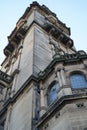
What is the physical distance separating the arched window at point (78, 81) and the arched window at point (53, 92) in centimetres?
124

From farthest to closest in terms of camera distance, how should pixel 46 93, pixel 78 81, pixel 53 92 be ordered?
pixel 46 93
pixel 53 92
pixel 78 81

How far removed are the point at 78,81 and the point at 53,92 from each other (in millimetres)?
2048

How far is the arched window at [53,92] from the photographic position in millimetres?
18647

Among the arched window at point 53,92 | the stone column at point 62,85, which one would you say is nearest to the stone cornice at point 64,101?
the stone column at point 62,85

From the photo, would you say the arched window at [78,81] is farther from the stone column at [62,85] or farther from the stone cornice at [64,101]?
the stone cornice at [64,101]

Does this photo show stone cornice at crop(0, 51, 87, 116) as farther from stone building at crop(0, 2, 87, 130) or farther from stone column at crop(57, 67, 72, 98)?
stone column at crop(57, 67, 72, 98)

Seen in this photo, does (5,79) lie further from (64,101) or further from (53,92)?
(64,101)

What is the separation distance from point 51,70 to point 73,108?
5936 mm

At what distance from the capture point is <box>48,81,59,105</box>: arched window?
18.6 meters

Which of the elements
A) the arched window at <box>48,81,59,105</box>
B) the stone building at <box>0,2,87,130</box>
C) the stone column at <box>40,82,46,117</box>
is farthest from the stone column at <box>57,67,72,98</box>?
the stone column at <box>40,82,46,117</box>

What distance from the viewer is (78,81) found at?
1862 cm

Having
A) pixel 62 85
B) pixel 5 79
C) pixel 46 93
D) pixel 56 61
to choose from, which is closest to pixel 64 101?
pixel 62 85

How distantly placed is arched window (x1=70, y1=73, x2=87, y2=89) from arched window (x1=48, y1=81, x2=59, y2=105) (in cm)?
124

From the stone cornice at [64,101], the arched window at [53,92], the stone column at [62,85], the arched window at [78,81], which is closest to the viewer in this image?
the stone cornice at [64,101]
